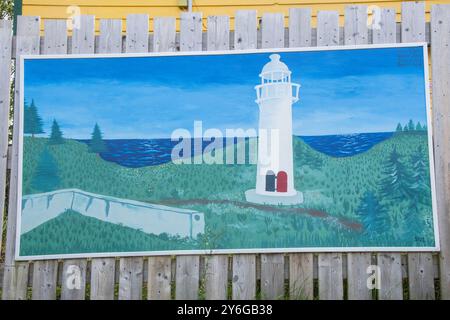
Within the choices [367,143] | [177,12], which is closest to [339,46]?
[367,143]

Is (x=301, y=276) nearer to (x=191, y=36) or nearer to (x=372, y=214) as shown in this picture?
(x=372, y=214)

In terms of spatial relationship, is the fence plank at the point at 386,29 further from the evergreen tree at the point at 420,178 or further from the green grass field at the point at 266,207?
the evergreen tree at the point at 420,178

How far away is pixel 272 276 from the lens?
448 cm

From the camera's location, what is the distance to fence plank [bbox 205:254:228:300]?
14.7 ft

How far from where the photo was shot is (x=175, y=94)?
481 centimetres

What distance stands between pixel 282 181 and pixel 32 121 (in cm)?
217

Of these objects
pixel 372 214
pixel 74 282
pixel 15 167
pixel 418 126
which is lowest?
pixel 74 282

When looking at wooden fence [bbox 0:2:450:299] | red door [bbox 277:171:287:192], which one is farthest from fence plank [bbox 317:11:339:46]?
red door [bbox 277:171:287:192]

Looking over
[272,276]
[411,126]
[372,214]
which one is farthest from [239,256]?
[411,126]

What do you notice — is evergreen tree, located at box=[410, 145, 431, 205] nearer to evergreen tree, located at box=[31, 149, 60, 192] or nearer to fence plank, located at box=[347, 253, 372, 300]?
fence plank, located at box=[347, 253, 372, 300]

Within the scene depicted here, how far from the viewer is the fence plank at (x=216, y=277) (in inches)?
177

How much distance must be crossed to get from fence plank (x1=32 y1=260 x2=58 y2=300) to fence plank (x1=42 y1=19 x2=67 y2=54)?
1.79 m
